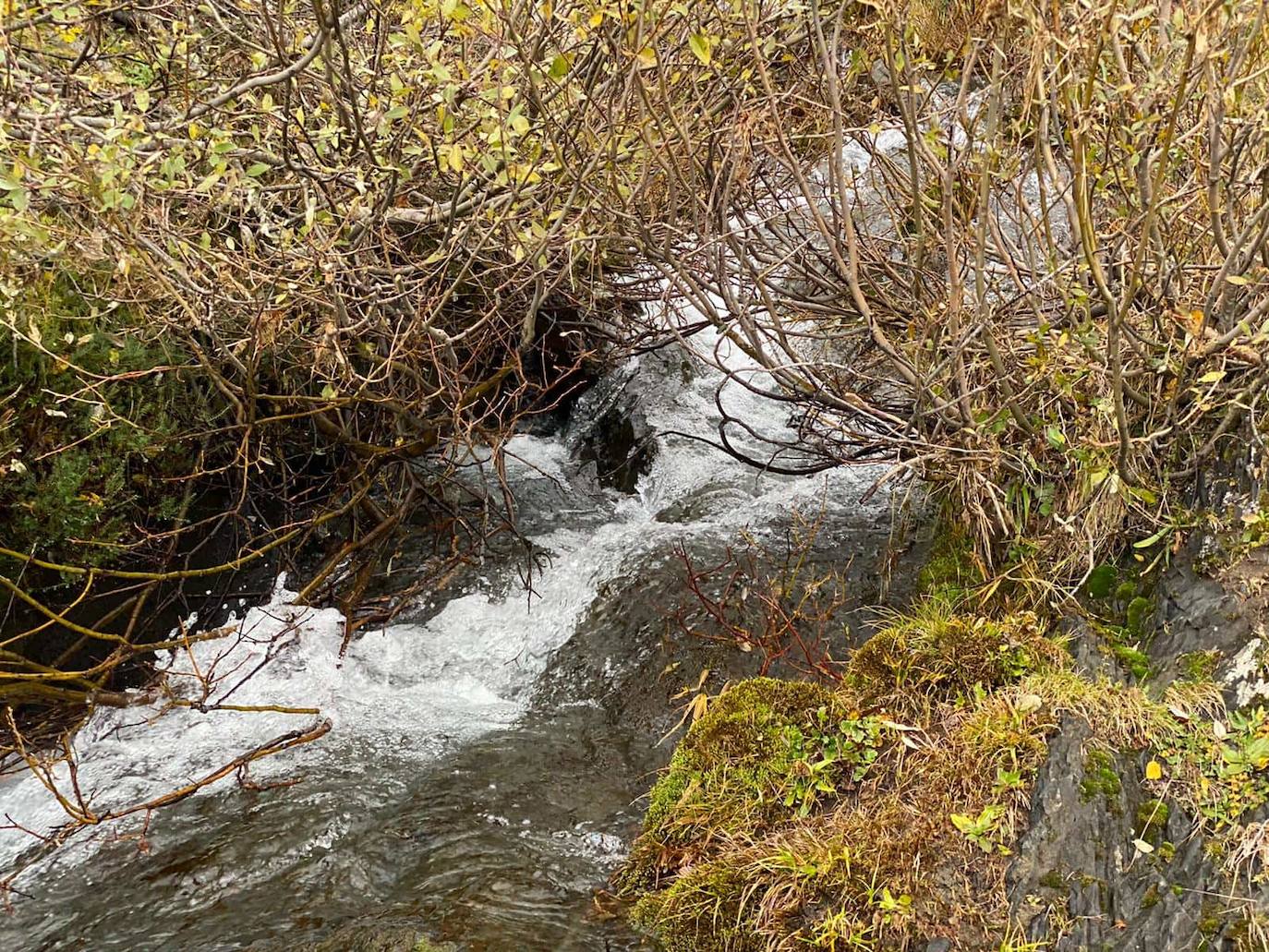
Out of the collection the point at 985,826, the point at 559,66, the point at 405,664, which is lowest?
the point at 985,826

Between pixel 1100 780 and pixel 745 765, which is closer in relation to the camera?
pixel 1100 780

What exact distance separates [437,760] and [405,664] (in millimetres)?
1222

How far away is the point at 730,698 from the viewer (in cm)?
420

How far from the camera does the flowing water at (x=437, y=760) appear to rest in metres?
3.87

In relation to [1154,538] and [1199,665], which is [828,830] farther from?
[1154,538]

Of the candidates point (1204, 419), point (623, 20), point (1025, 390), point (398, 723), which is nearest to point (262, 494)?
point (398, 723)

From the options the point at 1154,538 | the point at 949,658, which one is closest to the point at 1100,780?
the point at 949,658

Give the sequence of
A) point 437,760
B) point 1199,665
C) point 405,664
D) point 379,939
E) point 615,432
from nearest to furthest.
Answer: point 1199,665 → point 379,939 → point 437,760 → point 405,664 → point 615,432

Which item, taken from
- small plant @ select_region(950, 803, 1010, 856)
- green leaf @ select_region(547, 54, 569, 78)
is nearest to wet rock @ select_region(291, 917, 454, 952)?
small plant @ select_region(950, 803, 1010, 856)

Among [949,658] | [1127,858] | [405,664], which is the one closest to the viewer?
[1127,858]

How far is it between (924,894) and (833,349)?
18.7ft

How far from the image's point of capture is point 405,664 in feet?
20.1

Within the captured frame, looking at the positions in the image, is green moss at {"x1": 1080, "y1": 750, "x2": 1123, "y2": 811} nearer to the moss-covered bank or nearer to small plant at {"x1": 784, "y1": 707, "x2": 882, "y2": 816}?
the moss-covered bank

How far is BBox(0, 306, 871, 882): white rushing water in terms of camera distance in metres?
4.95
